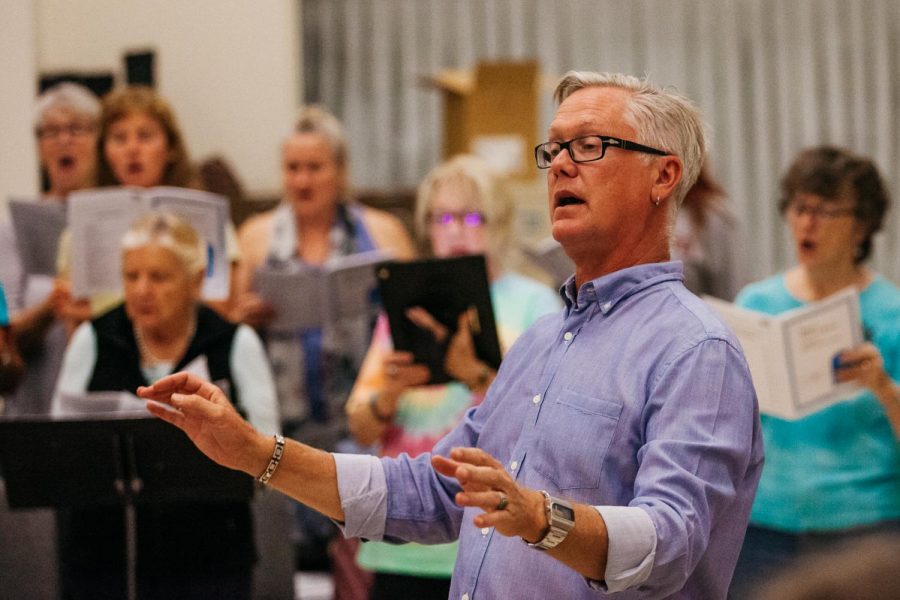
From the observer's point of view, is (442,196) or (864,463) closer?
(864,463)

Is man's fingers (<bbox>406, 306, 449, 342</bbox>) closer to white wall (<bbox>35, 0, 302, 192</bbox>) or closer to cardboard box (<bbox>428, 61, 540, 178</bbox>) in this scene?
cardboard box (<bbox>428, 61, 540, 178</bbox>)

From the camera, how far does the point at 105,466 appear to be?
102 inches

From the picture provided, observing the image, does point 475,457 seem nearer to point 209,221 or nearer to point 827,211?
point 827,211

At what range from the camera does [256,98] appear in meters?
5.79

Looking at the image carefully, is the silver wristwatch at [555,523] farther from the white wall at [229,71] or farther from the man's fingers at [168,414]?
the white wall at [229,71]

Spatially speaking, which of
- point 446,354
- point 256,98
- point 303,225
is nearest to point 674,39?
point 256,98

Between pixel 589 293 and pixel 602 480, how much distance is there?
11.4 inches

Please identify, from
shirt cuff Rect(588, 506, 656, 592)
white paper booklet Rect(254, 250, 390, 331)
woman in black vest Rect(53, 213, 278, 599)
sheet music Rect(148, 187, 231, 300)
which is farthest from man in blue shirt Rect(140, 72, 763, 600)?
white paper booklet Rect(254, 250, 390, 331)

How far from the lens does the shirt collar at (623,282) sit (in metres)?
1.69

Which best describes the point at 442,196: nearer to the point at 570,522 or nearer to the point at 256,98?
the point at 570,522

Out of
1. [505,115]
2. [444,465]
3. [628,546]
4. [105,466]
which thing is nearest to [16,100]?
[505,115]

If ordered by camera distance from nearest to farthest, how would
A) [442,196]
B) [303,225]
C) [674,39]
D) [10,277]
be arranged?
[442,196] → [10,277] → [303,225] → [674,39]

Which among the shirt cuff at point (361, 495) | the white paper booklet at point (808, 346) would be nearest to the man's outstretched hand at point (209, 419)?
the shirt cuff at point (361, 495)

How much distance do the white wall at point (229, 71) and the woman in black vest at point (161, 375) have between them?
9.20 feet
